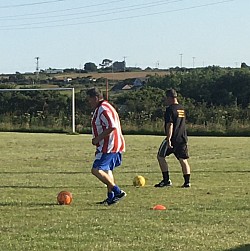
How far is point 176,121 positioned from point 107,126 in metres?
3.13

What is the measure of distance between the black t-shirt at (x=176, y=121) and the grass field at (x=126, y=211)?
99cm

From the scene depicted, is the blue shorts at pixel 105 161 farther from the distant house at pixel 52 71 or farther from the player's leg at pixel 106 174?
the distant house at pixel 52 71

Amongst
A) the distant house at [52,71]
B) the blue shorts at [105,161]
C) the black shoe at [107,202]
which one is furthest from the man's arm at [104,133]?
the distant house at [52,71]

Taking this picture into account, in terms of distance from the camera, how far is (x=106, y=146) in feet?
37.9

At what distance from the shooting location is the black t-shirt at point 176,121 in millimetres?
14297

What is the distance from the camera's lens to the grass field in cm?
828

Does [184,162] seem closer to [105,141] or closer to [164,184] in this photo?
[164,184]

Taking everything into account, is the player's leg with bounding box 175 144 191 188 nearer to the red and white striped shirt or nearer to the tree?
the red and white striped shirt

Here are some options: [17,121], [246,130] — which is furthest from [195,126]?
[17,121]

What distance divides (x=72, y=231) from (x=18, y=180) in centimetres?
670

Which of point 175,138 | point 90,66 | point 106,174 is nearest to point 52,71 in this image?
point 90,66

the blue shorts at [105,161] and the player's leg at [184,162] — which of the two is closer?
the blue shorts at [105,161]

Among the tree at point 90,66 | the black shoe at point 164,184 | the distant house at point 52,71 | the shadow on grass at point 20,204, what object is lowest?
the black shoe at point 164,184

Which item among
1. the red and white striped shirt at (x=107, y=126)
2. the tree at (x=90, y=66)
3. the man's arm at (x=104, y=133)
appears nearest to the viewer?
the man's arm at (x=104, y=133)
